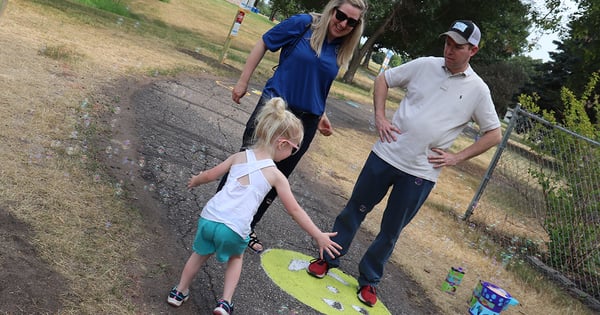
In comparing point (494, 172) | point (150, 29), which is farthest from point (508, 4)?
point (494, 172)

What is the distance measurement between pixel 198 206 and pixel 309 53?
164cm

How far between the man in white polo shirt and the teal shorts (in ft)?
4.54

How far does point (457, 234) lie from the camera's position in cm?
727

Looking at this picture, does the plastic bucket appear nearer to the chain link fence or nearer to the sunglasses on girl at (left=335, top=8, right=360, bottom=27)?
the chain link fence

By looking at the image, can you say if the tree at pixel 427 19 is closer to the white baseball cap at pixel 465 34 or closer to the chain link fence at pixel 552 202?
the chain link fence at pixel 552 202

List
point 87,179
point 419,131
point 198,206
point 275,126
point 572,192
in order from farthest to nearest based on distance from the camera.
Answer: point 572,192 < point 198,206 < point 87,179 < point 419,131 < point 275,126

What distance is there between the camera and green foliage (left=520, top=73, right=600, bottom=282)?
22.8ft

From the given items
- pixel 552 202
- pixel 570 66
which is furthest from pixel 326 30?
pixel 570 66

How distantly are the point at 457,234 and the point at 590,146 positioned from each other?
1.99 meters

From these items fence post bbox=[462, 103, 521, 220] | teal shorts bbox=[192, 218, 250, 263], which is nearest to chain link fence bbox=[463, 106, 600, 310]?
fence post bbox=[462, 103, 521, 220]

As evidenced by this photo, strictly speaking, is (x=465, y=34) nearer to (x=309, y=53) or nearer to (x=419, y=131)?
(x=419, y=131)

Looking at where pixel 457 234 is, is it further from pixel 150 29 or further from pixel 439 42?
pixel 439 42

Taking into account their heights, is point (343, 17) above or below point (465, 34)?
below

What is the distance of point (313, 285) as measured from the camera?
4016mm
